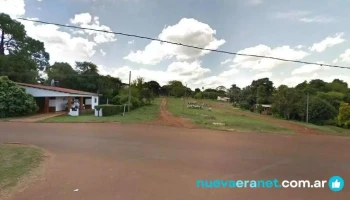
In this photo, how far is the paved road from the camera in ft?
14.6

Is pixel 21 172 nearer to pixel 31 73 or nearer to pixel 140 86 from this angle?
pixel 31 73

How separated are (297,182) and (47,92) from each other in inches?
922

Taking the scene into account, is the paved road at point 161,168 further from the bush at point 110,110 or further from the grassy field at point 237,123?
the bush at point 110,110

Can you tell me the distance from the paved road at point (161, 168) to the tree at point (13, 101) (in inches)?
390

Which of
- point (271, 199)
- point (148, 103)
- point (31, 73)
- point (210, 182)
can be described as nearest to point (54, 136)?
point (210, 182)

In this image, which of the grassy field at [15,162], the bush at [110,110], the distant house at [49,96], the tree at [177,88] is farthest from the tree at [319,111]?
the tree at [177,88]

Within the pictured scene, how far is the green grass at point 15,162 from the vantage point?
489 centimetres

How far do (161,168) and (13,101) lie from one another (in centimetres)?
1814

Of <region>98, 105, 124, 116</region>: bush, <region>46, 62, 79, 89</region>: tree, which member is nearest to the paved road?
<region>98, 105, 124, 116</region>: bush

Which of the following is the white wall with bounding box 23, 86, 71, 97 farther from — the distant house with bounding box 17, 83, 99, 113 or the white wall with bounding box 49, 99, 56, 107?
the white wall with bounding box 49, 99, 56, 107

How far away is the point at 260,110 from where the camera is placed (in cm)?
4172

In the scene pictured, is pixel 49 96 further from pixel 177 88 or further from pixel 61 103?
pixel 177 88

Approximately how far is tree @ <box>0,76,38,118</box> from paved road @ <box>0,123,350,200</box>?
9.90 meters

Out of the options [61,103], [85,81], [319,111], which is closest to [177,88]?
[85,81]
